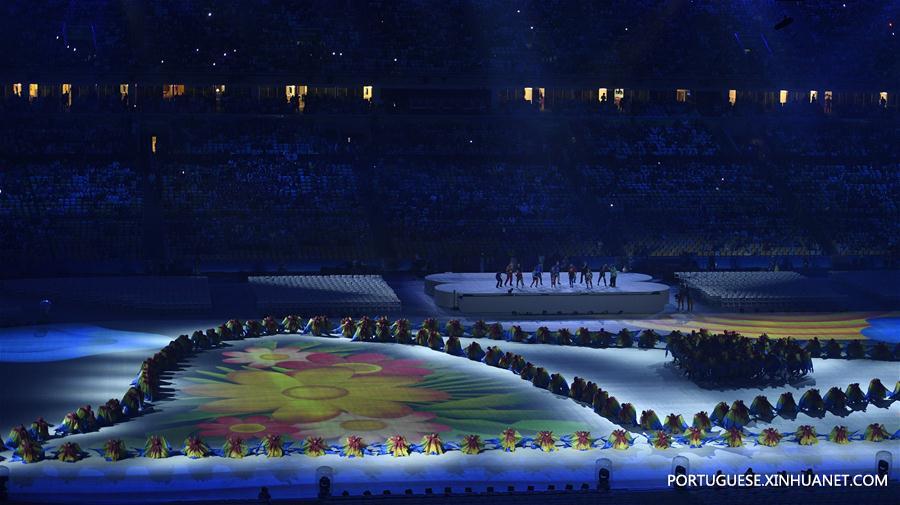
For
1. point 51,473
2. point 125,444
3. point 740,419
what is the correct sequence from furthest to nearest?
point 740,419
point 125,444
point 51,473

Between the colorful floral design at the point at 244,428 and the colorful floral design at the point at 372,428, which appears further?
the colorful floral design at the point at 372,428

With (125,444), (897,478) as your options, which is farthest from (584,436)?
(125,444)

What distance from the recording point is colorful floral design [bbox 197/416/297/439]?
157ft

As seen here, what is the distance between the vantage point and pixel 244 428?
160 feet

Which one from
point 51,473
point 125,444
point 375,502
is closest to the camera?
point 375,502

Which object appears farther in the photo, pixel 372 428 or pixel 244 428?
pixel 372 428

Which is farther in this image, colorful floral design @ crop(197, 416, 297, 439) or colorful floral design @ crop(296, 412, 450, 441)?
colorful floral design @ crop(296, 412, 450, 441)

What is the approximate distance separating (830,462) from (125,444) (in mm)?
21633

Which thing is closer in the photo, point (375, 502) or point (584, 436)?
point (375, 502)

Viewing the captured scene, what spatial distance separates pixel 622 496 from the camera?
42031 mm

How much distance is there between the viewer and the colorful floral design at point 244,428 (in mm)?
47906

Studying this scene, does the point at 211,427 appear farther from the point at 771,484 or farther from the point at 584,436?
the point at 771,484

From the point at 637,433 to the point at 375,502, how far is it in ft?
39.1

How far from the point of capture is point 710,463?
46031mm
